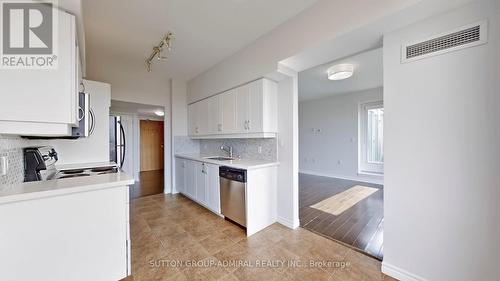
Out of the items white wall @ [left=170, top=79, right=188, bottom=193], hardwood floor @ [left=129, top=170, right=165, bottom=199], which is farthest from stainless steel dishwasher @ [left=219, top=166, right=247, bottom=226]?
hardwood floor @ [left=129, top=170, right=165, bottom=199]

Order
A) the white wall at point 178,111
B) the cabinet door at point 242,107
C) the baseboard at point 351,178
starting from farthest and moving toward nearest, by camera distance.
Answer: the baseboard at point 351,178 < the white wall at point 178,111 < the cabinet door at point 242,107

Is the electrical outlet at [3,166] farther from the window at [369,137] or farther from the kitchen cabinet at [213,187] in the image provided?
the window at [369,137]

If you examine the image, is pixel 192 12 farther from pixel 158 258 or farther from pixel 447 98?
pixel 158 258

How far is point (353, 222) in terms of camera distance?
2.72 metres

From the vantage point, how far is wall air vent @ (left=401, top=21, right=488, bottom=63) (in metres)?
1.29

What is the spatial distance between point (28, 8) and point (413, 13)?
2.67m

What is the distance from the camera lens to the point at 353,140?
5.48 metres

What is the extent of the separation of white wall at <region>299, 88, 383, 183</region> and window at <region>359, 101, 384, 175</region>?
163mm

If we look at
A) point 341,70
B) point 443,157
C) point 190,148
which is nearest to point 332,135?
point 341,70

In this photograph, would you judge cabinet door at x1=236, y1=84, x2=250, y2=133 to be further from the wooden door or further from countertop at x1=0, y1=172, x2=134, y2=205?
the wooden door

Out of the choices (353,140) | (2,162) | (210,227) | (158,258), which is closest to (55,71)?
(2,162)

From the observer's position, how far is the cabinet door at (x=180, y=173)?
3.94 metres

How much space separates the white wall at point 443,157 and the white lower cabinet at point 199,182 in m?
2.25

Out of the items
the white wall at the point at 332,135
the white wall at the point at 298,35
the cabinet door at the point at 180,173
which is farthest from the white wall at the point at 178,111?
the white wall at the point at 332,135
